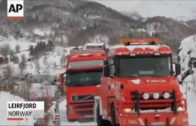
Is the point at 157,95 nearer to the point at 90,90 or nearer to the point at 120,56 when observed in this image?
the point at 120,56

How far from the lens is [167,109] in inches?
508

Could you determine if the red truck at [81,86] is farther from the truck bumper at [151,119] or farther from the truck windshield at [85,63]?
the truck bumper at [151,119]

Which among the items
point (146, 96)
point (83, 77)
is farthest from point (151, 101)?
point (83, 77)

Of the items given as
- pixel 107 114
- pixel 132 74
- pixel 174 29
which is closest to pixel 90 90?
pixel 107 114

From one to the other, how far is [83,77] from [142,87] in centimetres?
927

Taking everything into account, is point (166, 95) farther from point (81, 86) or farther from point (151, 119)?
point (81, 86)

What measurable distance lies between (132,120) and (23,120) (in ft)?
25.4

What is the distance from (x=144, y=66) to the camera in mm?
13703

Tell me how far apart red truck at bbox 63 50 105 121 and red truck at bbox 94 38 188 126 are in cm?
643

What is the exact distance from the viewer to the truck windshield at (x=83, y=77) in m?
21.8

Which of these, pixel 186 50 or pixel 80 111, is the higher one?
pixel 186 50

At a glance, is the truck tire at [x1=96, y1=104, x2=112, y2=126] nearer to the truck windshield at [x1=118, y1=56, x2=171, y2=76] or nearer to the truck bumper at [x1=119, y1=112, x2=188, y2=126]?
the truck windshield at [x1=118, y1=56, x2=171, y2=76]

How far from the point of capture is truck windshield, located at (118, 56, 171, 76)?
13641 millimetres

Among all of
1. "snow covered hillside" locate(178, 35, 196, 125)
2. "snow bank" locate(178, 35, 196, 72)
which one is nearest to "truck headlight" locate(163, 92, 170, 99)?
"snow covered hillside" locate(178, 35, 196, 125)
